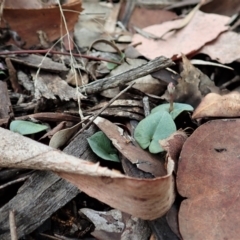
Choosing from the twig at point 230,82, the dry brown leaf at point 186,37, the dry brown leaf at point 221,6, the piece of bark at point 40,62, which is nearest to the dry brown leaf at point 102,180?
the piece of bark at point 40,62

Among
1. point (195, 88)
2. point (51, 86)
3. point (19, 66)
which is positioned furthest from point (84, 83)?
→ point (195, 88)

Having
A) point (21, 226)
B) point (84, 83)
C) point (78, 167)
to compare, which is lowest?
point (21, 226)

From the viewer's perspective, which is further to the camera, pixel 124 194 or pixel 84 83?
pixel 84 83

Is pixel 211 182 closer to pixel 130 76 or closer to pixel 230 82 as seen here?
pixel 130 76

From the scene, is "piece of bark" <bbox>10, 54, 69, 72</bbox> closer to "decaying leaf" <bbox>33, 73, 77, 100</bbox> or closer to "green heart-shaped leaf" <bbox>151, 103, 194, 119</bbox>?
"decaying leaf" <bbox>33, 73, 77, 100</bbox>

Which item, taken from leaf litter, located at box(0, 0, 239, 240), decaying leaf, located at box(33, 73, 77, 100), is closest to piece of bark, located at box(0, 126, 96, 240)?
leaf litter, located at box(0, 0, 239, 240)

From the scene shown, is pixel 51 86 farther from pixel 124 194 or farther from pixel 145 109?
pixel 124 194

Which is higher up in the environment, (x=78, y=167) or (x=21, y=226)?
(x=78, y=167)

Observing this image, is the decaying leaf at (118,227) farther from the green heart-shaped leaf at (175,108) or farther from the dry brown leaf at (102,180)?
the green heart-shaped leaf at (175,108)
